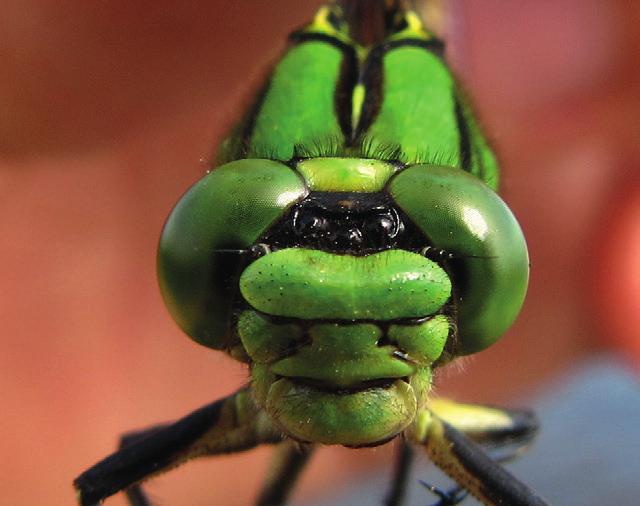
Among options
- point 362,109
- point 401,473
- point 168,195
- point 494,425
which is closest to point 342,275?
point 362,109

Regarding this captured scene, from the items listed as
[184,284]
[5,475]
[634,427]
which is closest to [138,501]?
[184,284]

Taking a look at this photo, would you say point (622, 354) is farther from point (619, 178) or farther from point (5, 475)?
point (5, 475)

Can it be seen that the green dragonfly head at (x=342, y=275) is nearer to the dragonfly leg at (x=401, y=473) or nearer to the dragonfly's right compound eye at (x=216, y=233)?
the dragonfly's right compound eye at (x=216, y=233)

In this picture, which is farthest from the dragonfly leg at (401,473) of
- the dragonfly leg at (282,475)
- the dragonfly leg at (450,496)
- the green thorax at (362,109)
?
the green thorax at (362,109)

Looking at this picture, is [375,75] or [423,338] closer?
[423,338]

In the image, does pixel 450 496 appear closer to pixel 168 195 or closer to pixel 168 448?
pixel 168 448

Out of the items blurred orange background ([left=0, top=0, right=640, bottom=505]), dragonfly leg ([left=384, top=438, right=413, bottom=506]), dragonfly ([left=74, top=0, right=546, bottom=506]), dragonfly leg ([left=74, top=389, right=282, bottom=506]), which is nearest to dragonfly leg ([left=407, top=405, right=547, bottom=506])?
dragonfly ([left=74, top=0, right=546, bottom=506])
